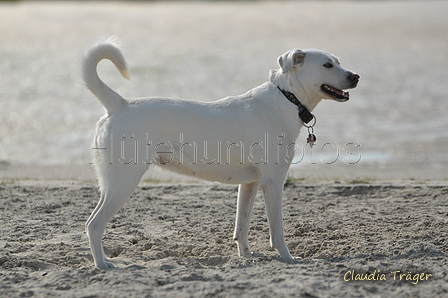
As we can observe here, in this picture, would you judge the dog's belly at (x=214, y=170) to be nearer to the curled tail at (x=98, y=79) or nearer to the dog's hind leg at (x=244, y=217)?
the dog's hind leg at (x=244, y=217)

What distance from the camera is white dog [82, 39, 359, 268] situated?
181 inches

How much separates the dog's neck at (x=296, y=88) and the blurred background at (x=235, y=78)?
1.34 m

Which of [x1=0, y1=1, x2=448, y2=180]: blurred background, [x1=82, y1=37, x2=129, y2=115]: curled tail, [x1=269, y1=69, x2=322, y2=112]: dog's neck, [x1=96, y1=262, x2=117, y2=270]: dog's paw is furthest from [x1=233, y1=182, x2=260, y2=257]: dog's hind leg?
[x1=0, y1=1, x2=448, y2=180]: blurred background

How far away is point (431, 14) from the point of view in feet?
112

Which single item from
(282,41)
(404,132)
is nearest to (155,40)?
A: (282,41)

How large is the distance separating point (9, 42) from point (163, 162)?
69.1 feet

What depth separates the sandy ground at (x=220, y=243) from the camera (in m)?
4.07

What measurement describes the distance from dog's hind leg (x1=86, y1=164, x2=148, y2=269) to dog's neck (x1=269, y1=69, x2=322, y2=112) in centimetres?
141

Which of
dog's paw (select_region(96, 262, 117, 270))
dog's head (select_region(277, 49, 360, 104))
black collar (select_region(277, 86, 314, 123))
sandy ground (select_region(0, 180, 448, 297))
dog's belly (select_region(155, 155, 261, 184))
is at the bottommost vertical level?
dog's paw (select_region(96, 262, 117, 270))

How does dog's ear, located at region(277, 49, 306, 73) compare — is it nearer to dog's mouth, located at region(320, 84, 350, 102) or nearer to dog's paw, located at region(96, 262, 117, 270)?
dog's mouth, located at region(320, 84, 350, 102)

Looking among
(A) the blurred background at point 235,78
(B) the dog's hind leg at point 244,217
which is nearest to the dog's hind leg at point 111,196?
(A) the blurred background at point 235,78

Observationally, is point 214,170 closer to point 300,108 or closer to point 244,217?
point 244,217

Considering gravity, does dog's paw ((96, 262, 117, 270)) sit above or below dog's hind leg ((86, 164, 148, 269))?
below

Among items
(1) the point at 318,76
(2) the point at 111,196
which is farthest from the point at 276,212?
(2) the point at 111,196
